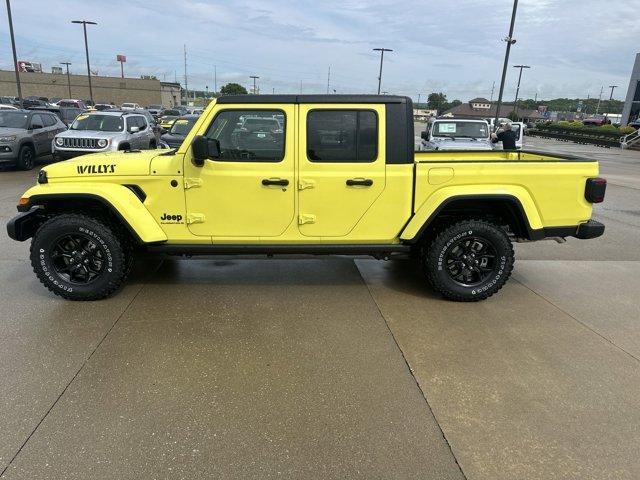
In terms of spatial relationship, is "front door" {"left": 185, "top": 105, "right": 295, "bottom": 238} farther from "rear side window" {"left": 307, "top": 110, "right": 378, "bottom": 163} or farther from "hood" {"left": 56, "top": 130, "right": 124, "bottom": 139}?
"hood" {"left": 56, "top": 130, "right": 124, "bottom": 139}

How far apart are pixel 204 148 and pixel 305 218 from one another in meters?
1.07

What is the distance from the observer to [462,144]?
1316 cm

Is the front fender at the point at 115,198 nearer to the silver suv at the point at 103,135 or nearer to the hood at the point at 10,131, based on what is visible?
the silver suv at the point at 103,135

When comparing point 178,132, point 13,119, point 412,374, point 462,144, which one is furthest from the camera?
point 178,132

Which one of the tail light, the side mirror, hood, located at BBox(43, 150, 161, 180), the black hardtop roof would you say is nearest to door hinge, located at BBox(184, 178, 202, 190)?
the side mirror

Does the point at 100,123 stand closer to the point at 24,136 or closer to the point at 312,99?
the point at 24,136

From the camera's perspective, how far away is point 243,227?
4305mm

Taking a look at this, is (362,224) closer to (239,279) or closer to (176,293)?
(239,279)

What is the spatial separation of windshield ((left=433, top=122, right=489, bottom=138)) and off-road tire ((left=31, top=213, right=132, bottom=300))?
11595 millimetres

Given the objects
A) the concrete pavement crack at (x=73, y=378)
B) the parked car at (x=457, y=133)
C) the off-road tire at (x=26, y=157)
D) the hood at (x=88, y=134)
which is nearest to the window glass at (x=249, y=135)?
the concrete pavement crack at (x=73, y=378)

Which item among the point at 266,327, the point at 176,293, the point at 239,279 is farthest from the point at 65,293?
the point at 266,327

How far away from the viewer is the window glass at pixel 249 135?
4180mm

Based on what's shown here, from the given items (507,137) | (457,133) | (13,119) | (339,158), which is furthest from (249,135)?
(13,119)

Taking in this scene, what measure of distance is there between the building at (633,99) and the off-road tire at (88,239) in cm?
5533
